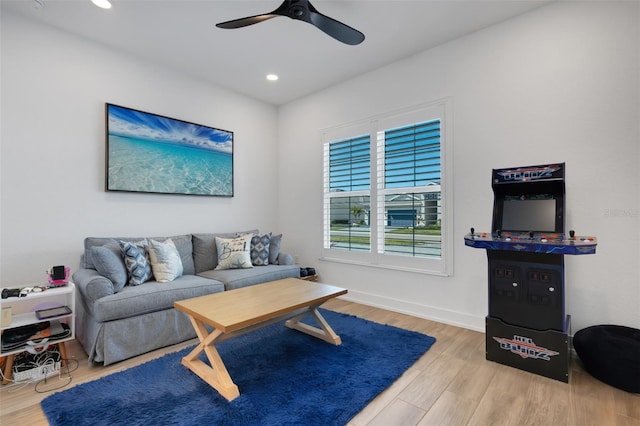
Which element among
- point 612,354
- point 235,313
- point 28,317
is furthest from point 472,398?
point 28,317

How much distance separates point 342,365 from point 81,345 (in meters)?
2.24

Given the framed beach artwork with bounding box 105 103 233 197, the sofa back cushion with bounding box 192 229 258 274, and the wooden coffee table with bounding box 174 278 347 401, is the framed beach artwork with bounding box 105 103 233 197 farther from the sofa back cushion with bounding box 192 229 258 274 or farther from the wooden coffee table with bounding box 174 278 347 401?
the wooden coffee table with bounding box 174 278 347 401

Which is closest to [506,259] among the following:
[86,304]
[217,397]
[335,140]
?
[217,397]

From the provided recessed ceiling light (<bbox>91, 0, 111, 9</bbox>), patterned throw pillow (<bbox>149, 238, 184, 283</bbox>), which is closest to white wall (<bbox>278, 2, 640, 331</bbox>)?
patterned throw pillow (<bbox>149, 238, 184, 283</bbox>)

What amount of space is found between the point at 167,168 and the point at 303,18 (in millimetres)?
2307

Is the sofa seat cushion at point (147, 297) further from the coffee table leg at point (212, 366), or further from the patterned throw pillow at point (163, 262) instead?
the coffee table leg at point (212, 366)

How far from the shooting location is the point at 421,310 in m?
3.19

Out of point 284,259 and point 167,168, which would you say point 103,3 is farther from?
point 284,259

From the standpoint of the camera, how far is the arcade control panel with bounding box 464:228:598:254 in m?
1.75

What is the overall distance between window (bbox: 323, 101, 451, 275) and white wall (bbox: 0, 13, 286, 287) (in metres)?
1.83

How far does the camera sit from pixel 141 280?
105 inches

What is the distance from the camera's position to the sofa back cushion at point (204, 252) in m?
3.46

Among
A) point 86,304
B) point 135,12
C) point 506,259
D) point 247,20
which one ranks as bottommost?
point 86,304

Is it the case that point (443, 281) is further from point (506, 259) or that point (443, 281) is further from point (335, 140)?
point (335, 140)
